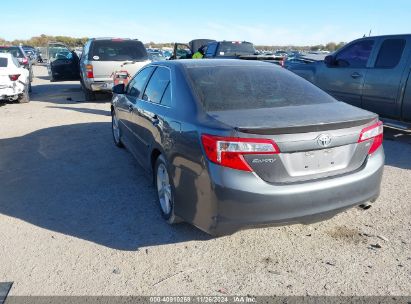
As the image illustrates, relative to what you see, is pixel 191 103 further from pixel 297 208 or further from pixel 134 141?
pixel 134 141

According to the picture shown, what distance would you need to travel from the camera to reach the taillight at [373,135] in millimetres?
3057

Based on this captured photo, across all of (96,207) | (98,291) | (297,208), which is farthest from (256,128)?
(96,207)

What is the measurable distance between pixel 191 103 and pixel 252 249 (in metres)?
1.38

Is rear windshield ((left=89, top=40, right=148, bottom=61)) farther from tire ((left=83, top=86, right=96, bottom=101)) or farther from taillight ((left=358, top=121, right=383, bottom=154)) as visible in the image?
taillight ((left=358, top=121, right=383, bottom=154))

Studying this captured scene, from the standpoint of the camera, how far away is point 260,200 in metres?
2.76

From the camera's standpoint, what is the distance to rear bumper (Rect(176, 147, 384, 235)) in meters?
2.74

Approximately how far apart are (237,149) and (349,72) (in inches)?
221

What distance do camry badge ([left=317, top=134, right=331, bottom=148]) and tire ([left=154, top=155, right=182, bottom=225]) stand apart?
4.44 feet

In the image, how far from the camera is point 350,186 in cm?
301

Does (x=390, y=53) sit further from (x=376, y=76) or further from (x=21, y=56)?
(x=21, y=56)

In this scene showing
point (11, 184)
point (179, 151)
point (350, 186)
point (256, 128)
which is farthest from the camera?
point (11, 184)

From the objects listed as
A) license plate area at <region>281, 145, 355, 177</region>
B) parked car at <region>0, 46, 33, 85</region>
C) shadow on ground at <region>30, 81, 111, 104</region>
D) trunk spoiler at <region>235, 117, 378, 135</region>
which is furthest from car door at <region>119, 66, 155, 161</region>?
parked car at <region>0, 46, 33, 85</region>

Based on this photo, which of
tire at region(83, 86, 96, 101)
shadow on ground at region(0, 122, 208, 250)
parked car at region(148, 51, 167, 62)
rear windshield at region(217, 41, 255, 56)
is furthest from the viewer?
rear windshield at region(217, 41, 255, 56)

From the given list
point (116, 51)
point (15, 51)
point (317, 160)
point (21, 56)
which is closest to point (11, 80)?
point (116, 51)
